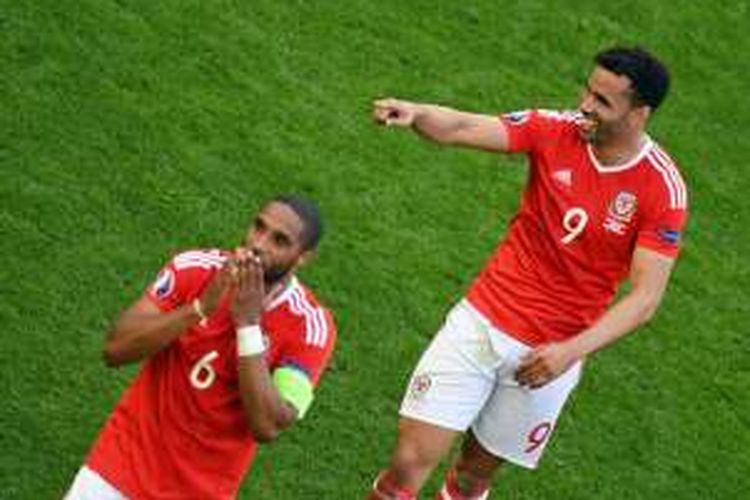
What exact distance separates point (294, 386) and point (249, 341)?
31 centimetres

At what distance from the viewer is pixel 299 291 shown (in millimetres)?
5898

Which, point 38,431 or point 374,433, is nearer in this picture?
point 38,431

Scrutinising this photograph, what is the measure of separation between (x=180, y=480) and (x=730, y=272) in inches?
230

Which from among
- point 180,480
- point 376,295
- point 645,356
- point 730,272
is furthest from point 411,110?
point 730,272

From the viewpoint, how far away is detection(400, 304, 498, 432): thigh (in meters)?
7.46

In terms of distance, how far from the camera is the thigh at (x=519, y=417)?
755cm

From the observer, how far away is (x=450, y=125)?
7.27m

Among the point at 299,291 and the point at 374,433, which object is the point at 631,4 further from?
the point at 299,291

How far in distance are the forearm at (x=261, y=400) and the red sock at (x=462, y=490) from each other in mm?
2446

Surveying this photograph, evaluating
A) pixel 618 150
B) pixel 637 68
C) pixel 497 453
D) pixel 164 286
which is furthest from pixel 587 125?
pixel 164 286

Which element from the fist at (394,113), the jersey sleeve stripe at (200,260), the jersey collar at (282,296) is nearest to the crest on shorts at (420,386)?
the fist at (394,113)

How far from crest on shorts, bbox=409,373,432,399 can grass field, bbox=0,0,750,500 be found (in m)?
0.95

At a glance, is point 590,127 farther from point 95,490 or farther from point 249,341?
point 95,490

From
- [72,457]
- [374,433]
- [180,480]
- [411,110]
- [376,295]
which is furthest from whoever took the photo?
[376,295]
